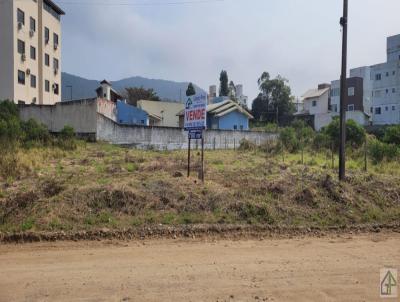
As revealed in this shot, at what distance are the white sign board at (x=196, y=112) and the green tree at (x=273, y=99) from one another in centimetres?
5374

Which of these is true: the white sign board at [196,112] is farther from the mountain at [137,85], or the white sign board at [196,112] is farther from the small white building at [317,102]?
the mountain at [137,85]

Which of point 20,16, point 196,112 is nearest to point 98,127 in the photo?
point 196,112

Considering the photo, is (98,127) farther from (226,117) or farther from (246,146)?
(226,117)

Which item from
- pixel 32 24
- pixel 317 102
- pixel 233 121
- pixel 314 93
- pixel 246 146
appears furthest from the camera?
pixel 314 93

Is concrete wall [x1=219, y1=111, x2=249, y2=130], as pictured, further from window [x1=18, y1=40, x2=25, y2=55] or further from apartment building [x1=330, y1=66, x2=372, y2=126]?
window [x1=18, y1=40, x2=25, y2=55]

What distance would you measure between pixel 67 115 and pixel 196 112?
18113mm

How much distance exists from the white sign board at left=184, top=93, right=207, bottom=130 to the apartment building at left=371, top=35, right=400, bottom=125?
169ft

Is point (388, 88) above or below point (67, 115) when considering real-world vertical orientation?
above

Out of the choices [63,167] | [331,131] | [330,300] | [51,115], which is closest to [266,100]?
[331,131]

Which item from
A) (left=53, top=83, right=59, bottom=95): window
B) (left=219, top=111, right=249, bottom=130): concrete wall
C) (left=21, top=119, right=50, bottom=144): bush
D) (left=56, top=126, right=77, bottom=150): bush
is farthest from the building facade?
(left=21, top=119, right=50, bottom=144): bush

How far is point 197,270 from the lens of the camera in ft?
20.2

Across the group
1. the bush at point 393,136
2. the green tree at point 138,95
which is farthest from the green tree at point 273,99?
the bush at point 393,136

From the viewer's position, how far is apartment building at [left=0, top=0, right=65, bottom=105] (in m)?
35.1

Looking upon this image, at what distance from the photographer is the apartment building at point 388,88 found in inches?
2235
